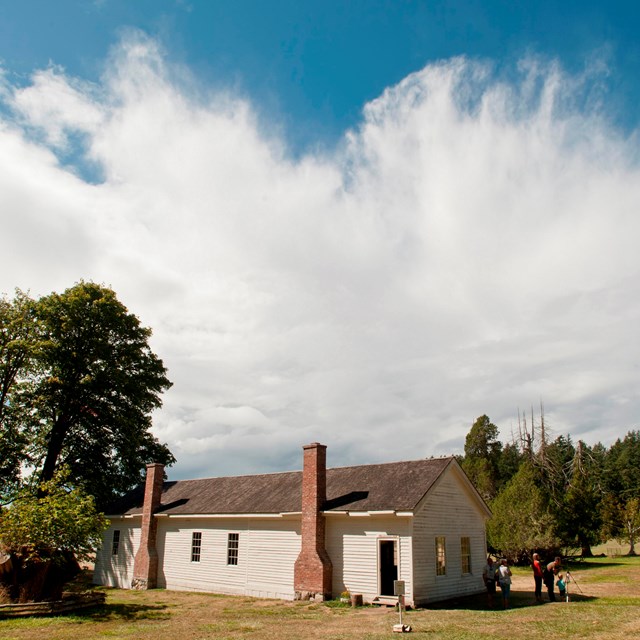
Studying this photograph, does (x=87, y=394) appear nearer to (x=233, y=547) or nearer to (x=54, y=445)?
(x=54, y=445)

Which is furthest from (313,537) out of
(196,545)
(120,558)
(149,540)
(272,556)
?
(120,558)

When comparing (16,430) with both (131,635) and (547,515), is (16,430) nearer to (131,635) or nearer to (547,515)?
(131,635)

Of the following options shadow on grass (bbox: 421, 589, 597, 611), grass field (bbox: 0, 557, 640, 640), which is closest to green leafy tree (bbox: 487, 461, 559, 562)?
grass field (bbox: 0, 557, 640, 640)

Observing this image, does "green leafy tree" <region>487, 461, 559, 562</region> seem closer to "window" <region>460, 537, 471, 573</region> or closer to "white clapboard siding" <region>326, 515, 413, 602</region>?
"window" <region>460, 537, 471, 573</region>

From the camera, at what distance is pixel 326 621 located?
16953mm

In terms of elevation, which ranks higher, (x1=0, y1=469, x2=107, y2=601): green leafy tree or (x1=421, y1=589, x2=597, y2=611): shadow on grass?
(x1=0, y1=469, x2=107, y2=601): green leafy tree

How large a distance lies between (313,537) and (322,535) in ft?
1.38

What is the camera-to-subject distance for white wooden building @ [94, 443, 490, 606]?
2034cm

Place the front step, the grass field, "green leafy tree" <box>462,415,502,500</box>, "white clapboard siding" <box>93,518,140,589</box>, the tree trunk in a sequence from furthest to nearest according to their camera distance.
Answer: "green leafy tree" <box>462,415,502,500</box>, the tree trunk, "white clapboard siding" <box>93,518,140,589</box>, the front step, the grass field

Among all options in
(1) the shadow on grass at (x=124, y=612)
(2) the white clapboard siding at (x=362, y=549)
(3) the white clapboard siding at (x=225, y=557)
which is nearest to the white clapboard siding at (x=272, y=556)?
(3) the white clapboard siding at (x=225, y=557)

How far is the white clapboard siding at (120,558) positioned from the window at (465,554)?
55.3 feet

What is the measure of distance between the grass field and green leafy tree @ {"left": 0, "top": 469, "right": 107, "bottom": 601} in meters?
1.45

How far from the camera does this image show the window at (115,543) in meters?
30.5

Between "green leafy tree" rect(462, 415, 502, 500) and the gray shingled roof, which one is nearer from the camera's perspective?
the gray shingled roof
